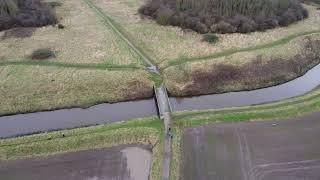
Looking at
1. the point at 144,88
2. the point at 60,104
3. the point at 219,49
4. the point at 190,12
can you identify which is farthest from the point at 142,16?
the point at 60,104

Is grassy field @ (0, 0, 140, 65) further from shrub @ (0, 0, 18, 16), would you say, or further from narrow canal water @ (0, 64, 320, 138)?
narrow canal water @ (0, 64, 320, 138)

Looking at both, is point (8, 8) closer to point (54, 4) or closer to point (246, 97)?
point (54, 4)

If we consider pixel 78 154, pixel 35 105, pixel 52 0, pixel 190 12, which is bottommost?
pixel 78 154

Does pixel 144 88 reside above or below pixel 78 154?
above

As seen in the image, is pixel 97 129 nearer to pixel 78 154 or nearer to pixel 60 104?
pixel 78 154

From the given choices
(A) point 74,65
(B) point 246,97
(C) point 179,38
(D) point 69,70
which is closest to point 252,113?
(B) point 246,97
